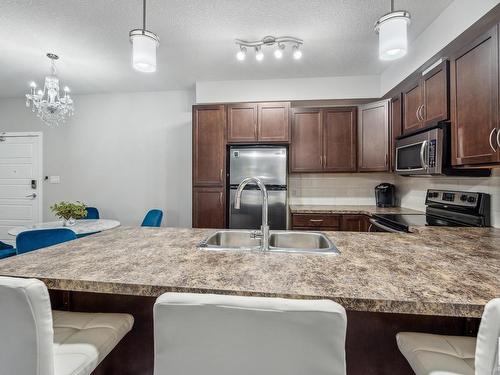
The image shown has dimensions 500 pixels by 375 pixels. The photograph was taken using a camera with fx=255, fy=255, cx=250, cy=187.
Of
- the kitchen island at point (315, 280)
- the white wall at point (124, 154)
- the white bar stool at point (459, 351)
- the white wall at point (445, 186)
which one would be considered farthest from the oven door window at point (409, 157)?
the white wall at point (124, 154)

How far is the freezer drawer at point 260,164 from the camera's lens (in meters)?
3.07

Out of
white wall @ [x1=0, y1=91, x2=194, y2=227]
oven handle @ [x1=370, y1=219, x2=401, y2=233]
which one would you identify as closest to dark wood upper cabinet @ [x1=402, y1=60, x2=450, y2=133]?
oven handle @ [x1=370, y1=219, x2=401, y2=233]

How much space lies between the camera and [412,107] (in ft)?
7.97

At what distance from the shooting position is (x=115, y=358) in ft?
3.80

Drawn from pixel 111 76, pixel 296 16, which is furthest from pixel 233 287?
pixel 111 76

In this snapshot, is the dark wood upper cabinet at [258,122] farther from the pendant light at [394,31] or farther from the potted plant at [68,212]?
the potted plant at [68,212]

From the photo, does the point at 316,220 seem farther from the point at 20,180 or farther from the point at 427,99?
the point at 20,180

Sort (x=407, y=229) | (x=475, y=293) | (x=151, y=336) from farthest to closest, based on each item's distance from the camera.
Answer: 1. (x=407, y=229)
2. (x=151, y=336)
3. (x=475, y=293)

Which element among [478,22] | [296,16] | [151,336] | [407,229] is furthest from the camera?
[296,16]

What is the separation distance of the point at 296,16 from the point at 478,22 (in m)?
1.26

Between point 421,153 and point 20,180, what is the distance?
18.7ft

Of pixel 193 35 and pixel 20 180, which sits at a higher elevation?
pixel 193 35

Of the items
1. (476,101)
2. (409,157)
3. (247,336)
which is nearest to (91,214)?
(247,336)

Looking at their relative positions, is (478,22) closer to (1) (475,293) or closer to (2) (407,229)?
(2) (407,229)
